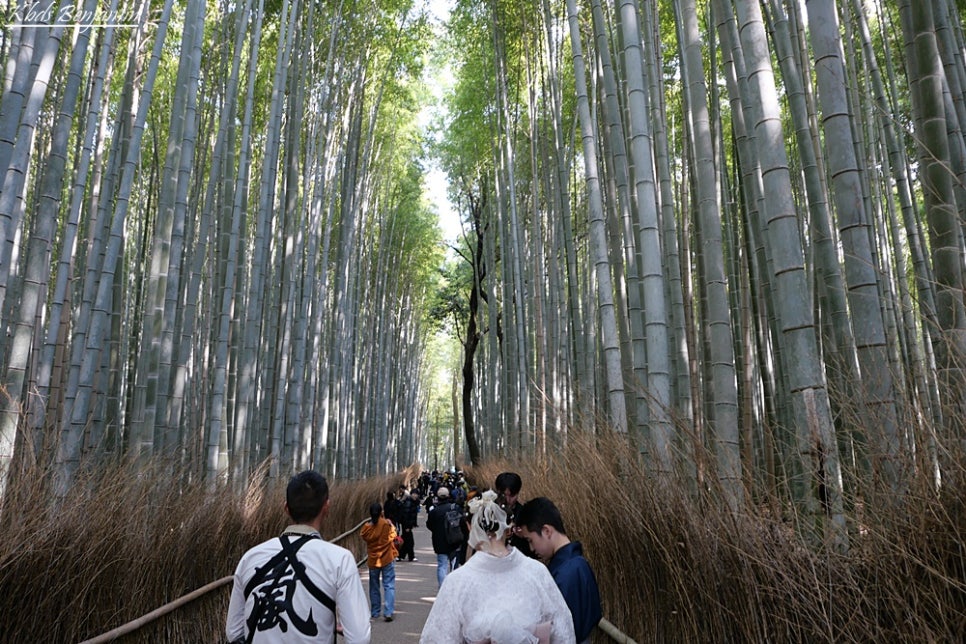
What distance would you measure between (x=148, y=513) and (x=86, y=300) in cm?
A: 201

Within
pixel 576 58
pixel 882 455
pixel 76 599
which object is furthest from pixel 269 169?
pixel 882 455

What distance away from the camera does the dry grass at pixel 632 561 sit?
1.36 m

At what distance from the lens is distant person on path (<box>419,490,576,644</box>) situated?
160cm

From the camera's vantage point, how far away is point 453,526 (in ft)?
19.4

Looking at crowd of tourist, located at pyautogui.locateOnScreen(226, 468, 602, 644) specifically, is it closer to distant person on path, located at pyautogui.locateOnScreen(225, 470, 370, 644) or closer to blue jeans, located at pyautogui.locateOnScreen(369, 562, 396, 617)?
distant person on path, located at pyautogui.locateOnScreen(225, 470, 370, 644)

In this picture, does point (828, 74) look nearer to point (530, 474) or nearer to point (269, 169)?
point (530, 474)

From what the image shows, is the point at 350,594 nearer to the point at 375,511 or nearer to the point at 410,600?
the point at 375,511

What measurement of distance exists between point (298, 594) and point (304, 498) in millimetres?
240

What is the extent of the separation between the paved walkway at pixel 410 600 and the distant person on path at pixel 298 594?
3.36 meters

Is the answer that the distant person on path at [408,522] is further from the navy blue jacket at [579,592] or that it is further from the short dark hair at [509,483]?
the navy blue jacket at [579,592]

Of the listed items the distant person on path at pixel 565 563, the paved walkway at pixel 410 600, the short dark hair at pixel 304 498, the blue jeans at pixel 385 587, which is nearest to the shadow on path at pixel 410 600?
the paved walkway at pixel 410 600

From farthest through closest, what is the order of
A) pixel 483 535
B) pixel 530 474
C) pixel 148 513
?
1. pixel 530 474
2. pixel 148 513
3. pixel 483 535

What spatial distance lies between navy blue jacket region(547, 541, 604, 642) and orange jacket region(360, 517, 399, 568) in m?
3.60

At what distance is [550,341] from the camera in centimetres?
915
